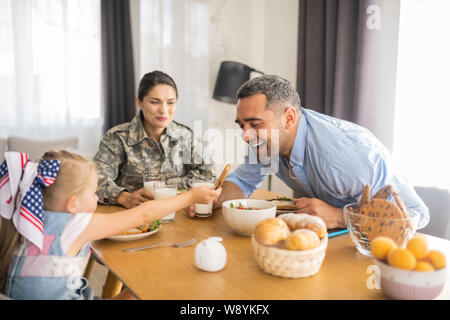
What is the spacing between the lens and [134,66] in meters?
4.26

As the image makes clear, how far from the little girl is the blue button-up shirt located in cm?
75

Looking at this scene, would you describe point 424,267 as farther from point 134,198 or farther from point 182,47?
point 182,47

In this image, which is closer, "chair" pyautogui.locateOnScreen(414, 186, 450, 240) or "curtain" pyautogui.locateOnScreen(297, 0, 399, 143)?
"chair" pyautogui.locateOnScreen(414, 186, 450, 240)

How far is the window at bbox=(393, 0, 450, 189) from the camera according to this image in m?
2.27

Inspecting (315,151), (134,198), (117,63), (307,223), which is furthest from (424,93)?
(117,63)

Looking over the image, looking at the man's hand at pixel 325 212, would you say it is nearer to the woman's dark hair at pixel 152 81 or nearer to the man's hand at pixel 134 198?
the man's hand at pixel 134 198

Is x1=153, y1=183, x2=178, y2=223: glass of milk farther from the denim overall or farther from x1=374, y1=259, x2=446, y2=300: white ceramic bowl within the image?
x1=374, y1=259, x2=446, y2=300: white ceramic bowl

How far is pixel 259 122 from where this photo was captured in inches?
60.1

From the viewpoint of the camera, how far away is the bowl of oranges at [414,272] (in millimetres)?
816

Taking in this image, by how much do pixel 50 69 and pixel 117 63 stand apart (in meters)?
0.70

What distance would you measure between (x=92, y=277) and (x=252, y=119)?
6.27 feet

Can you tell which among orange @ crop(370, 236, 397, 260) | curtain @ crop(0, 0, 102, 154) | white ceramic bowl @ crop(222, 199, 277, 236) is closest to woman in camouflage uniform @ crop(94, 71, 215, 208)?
white ceramic bowl @ crop(222, 199, 277, 236)

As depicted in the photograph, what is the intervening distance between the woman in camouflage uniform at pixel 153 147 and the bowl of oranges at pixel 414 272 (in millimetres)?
1316
